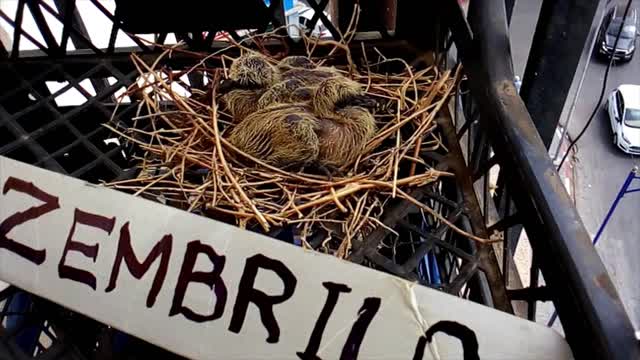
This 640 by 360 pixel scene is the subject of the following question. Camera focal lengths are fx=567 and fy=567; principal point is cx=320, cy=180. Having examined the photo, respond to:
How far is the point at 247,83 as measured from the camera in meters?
0.68

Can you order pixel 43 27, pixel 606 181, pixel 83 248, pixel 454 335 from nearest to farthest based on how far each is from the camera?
pixel 454 335
pixel 83 248
pixel 43 27
pixel 606 181

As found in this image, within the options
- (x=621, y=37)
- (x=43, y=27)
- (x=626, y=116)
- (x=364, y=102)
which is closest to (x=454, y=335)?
(x=364, y=102)

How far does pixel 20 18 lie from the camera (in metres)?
0.82

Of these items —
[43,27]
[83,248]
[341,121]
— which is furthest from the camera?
[43,27]

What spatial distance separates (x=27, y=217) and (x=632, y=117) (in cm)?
253

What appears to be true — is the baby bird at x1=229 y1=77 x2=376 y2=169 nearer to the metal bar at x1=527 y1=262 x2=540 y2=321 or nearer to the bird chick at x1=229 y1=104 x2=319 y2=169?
the bird chick at x1=229 y1=104 x2=319 y2=169

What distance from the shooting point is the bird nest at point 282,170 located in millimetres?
579

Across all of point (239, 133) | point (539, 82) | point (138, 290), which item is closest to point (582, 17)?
point (539, 82)

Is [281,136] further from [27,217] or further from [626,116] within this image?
[626,116]

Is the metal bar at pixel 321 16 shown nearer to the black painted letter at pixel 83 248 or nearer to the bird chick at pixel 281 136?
the bird chick at pixel 281 136

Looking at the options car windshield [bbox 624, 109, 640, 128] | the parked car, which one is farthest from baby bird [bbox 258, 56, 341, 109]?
car windshield [bbox 624, 109, 640, 128]

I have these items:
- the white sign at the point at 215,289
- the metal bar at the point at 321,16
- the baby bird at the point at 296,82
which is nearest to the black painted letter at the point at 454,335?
the white sign at the point at 215,289

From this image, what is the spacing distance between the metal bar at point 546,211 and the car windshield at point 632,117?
7.09 feet

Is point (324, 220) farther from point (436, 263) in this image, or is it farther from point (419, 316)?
point (436, 263)
